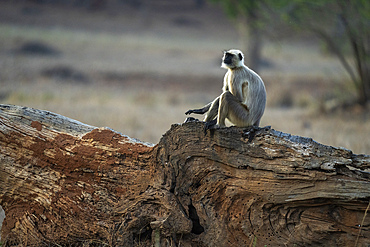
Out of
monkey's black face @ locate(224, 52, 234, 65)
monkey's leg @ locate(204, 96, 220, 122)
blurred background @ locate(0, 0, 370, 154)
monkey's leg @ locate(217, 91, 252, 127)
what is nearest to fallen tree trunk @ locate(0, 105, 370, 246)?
monkey's leg @ locate(217, 91, 252, 127)

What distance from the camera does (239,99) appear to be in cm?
587

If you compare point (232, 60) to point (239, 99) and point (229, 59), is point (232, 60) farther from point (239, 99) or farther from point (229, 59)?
point (239, 99)

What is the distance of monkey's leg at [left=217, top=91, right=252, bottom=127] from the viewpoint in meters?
5.57

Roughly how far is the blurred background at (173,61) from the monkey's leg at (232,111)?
507cm

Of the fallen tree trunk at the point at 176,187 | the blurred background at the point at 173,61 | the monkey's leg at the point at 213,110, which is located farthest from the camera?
the blurred background at the point at 173,61

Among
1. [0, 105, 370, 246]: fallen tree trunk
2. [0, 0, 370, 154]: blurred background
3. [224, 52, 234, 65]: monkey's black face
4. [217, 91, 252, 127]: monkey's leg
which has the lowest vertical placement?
[0, 105, 370, 246]: fallen tree trunk

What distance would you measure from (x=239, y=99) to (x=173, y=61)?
94.4 ft

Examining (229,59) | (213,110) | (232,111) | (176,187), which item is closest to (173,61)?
(229,59)

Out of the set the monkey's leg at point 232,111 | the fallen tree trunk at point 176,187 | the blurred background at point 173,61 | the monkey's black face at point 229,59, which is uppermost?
the blurred background at point 173,61

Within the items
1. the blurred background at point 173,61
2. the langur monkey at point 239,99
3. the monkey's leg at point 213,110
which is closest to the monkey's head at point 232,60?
the langur monkey at point 239,99

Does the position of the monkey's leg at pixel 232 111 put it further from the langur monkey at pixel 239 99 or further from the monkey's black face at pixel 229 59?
the monkey's black face at pixel 229 59

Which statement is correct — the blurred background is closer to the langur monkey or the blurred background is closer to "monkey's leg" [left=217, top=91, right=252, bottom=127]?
the langur monkey

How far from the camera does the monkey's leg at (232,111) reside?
5570 mm

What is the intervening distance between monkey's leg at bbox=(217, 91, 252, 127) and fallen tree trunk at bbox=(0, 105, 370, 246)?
0.81 m
